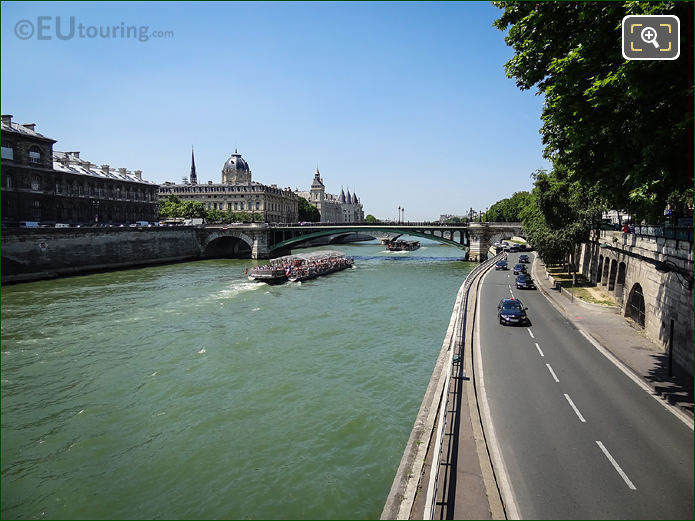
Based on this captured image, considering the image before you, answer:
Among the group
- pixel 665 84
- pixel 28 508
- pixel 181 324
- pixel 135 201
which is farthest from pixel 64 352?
pixel 135 201

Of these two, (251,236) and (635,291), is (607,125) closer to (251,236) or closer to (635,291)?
(635,291)

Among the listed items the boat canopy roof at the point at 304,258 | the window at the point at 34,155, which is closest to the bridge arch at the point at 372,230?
the boat canopy roof at the point at 304,258

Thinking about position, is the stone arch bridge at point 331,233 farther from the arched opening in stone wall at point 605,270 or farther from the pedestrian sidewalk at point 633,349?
the pedestrian sidewalk at point 633,349

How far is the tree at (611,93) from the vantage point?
1138cm

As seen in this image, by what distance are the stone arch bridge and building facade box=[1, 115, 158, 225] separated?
15.8m

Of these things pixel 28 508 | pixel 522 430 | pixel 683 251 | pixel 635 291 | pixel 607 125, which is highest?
pixel 607 125

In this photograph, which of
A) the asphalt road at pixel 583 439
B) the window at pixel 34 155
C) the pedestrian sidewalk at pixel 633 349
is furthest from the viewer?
the window at pixel 34 155

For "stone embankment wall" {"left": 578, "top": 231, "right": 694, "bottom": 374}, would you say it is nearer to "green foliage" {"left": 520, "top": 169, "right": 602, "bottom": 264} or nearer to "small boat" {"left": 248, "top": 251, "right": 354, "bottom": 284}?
"green foliage" {"left": 520, "top": 169, "right": 602, "bottom": 264}

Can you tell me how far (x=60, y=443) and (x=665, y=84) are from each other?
22377 mm

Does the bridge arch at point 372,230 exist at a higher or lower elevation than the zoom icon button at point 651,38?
lower

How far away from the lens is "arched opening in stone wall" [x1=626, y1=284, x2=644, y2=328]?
79.9 feet

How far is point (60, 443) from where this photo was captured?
47.6 ft

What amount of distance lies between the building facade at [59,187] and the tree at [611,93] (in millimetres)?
62175

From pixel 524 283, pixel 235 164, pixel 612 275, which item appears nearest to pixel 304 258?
pixel 524 283
